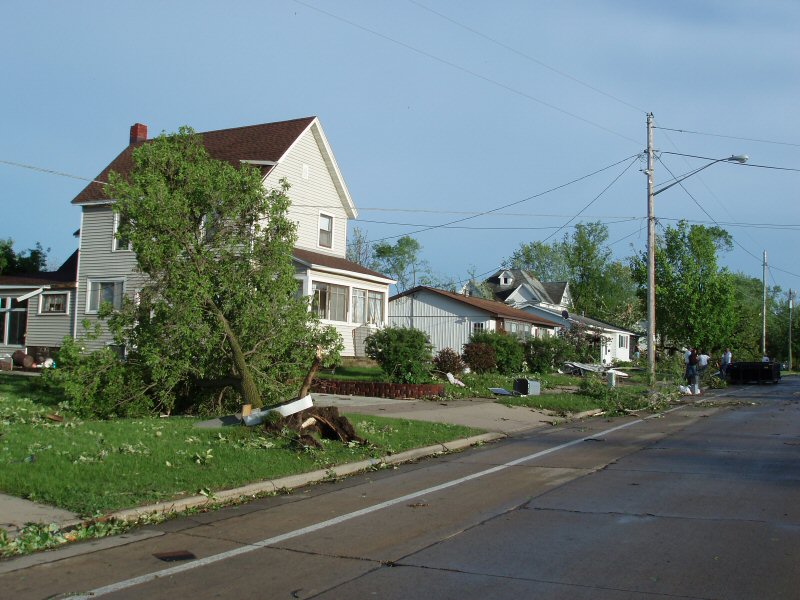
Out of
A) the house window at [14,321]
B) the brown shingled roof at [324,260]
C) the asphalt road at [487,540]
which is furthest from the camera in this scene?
the house window at [14,321]

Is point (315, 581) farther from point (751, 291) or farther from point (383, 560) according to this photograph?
point (751, 291)

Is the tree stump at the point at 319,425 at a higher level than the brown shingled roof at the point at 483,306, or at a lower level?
lower

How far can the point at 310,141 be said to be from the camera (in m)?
31.5

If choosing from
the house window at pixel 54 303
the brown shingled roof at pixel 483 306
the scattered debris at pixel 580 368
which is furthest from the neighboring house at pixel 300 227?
the brown shingled roof at pixel 483 306

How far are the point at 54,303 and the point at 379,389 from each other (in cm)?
1875

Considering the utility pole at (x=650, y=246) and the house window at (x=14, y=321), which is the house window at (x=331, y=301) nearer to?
the utility pole at (x=650, y=246)

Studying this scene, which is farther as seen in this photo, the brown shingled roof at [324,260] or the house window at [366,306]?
the house window at [366,306]

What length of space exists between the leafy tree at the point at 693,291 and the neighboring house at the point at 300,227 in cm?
2078

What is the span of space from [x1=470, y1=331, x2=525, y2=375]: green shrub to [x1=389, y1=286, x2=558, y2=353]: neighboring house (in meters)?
8.75

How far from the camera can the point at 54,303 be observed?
33094 mm

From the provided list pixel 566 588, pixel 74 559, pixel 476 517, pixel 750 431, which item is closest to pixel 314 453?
pixel 476 517

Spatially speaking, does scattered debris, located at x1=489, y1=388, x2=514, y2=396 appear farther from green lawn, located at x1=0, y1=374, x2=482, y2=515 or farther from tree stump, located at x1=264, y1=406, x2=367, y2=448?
tree stump, located at x1=264, y1=406, x2=367, y2=448

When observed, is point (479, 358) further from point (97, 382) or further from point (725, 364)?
point (97, 382)

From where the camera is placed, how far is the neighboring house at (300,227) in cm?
2998
